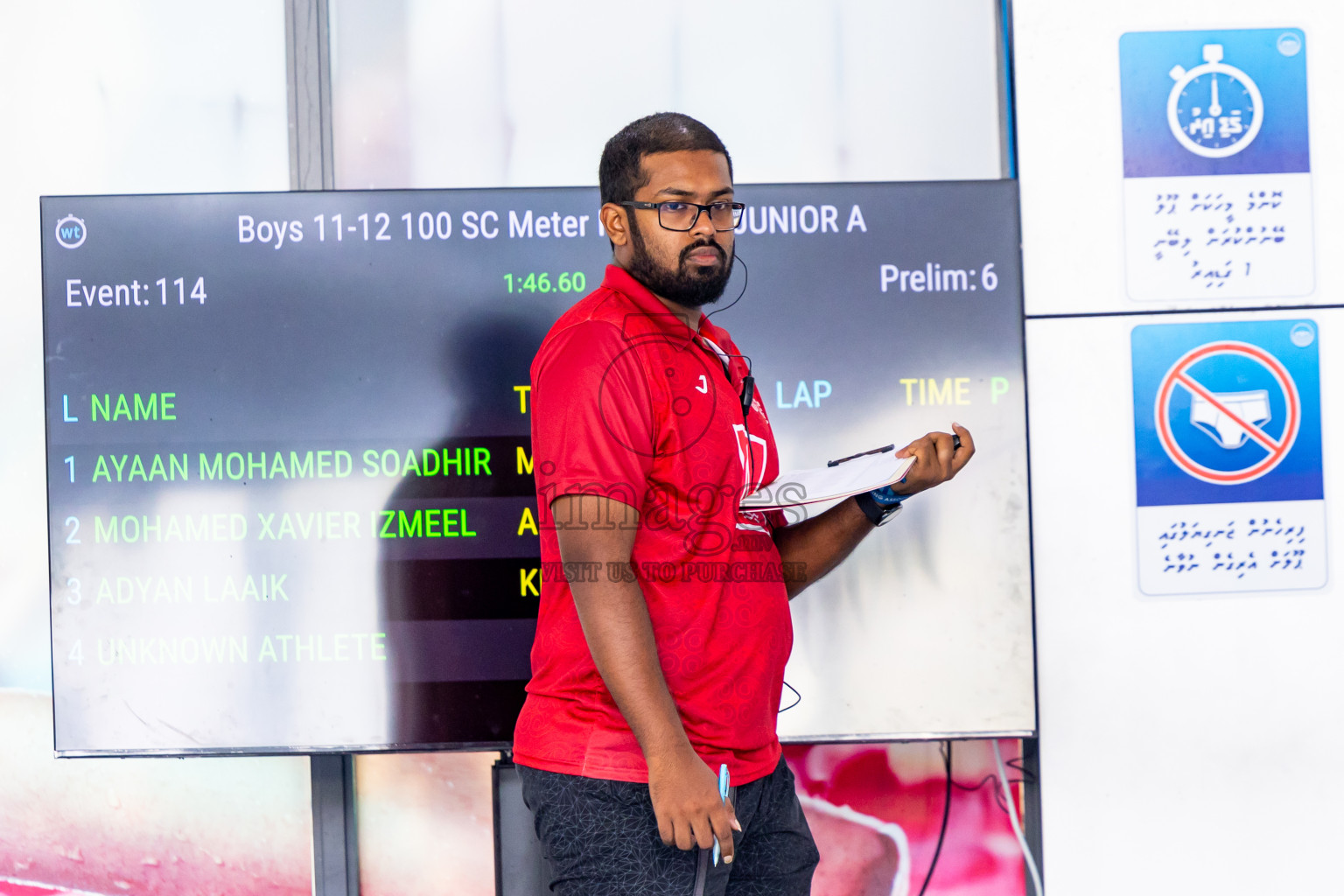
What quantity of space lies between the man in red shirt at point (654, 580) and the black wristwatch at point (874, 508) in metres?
0.20

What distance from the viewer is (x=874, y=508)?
1.40 meters

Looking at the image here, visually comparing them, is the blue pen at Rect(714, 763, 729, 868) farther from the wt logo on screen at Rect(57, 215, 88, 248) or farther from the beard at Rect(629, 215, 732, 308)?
the wt logo on screen at Rect(57, 215, 88, 248)

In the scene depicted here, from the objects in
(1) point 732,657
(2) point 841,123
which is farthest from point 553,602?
(2) point 841,123

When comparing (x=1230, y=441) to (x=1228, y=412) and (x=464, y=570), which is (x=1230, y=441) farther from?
(x=464, y=570)

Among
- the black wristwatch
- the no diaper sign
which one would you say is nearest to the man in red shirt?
the black wristwatch

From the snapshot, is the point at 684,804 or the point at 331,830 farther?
the point at 331,830

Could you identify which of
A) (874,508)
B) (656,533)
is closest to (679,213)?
(656,533)

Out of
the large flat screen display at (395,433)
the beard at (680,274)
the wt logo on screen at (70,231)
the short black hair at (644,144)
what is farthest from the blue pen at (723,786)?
the wt logo on screen at (70,231)

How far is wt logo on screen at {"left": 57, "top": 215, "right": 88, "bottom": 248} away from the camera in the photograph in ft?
6.17

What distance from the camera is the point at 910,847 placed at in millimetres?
2189

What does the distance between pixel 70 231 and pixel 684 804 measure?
162 centimetres

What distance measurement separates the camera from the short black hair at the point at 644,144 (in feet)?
3.88

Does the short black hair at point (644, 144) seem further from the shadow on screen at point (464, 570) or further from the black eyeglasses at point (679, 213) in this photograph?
the shadow on screen at point (464, 570)

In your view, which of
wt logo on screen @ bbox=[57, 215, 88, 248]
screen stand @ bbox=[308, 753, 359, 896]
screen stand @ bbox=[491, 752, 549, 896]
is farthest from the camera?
screen stand @ bbox=[308, 753, 359, 896]
